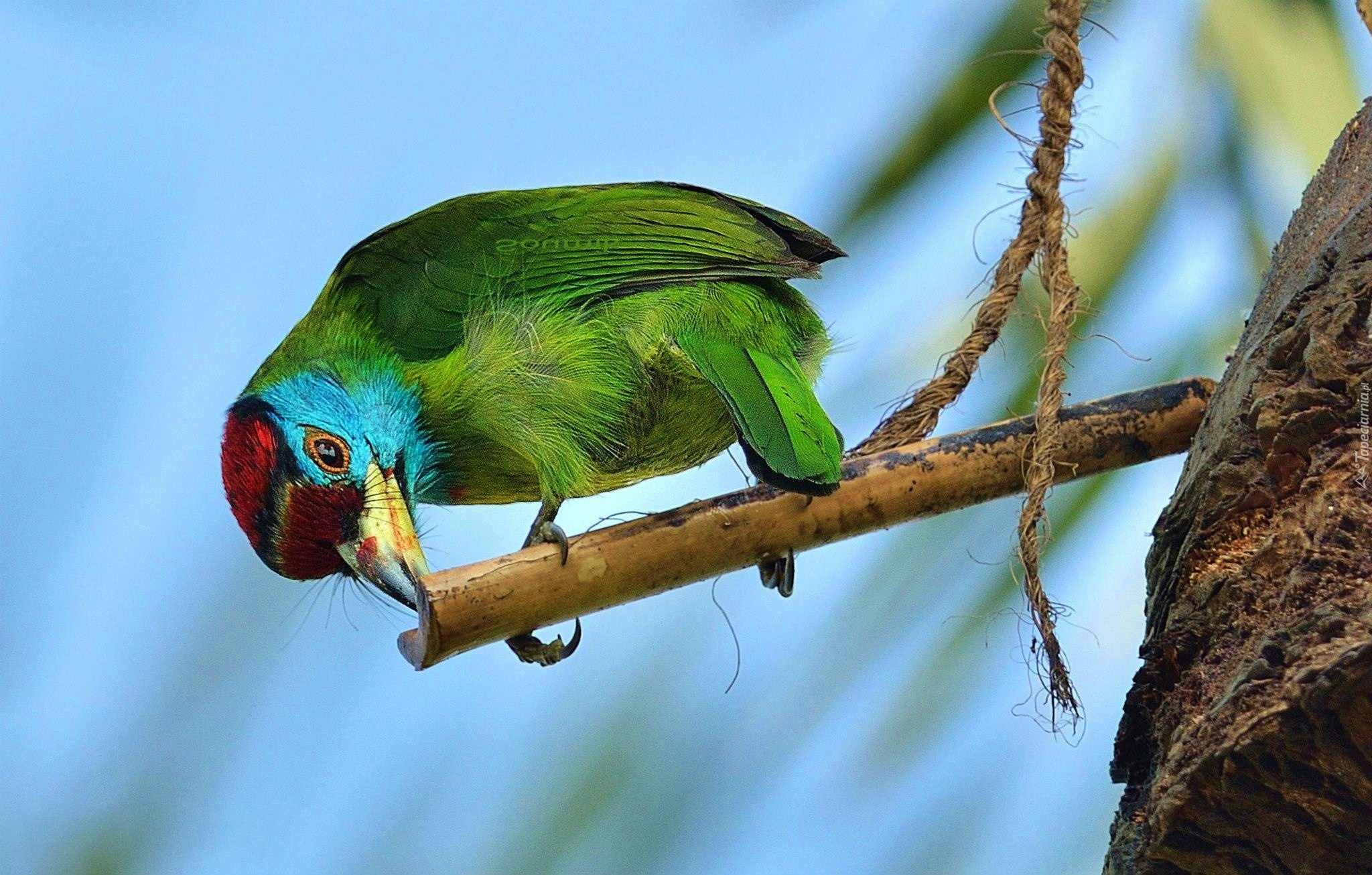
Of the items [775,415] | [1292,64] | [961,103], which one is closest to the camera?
[775,415]

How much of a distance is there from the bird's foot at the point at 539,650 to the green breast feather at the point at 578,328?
0.22 meters

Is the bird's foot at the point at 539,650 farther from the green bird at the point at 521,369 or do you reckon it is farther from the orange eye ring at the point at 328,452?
the orange eye ring at the point at 328,452

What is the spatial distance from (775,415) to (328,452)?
0.71 metres

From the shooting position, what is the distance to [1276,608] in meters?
1.37

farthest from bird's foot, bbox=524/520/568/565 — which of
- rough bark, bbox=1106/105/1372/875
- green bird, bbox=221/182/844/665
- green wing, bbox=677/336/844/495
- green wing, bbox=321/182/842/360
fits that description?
rough bark, bbox=1106/105/1372/875

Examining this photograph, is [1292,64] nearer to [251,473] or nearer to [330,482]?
[330,482]

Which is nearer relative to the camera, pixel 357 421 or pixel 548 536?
pixel 548 536

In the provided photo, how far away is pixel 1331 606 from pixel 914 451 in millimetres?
652

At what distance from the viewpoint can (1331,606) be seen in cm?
124

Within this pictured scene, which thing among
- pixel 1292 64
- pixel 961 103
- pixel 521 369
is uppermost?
pixel 1292 64

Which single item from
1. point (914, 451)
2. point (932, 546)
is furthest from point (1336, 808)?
point (932, 546)

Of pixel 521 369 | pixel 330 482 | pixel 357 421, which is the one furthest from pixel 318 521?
pixel 521 369

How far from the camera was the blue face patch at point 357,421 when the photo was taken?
1898 mm

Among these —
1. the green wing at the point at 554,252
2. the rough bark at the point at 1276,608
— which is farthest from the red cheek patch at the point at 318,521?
the rough bark at the point at 1276,608
